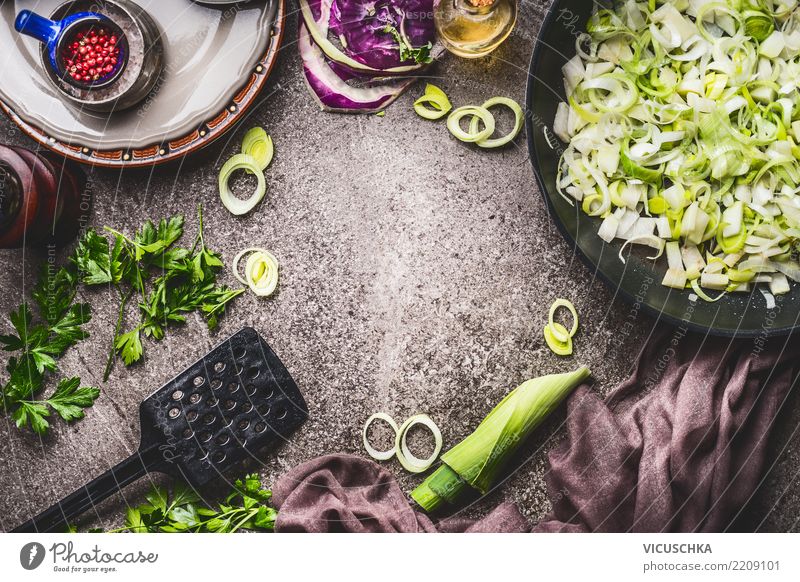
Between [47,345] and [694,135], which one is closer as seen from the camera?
[694,135]

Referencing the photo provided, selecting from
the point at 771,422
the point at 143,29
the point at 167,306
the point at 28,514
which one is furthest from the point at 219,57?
the point at 771,422

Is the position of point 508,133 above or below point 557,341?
above

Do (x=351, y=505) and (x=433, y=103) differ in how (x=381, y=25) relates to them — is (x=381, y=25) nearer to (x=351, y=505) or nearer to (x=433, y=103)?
(x=433, y=103)

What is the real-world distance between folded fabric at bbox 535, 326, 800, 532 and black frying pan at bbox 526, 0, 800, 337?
0.21ft

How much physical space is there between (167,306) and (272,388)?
23cm

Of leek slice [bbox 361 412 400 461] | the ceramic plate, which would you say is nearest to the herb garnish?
leek slice [bbox 361 412 400 461]

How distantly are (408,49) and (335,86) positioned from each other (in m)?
0.14

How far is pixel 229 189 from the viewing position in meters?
1.06

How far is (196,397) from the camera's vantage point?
1.02 metres

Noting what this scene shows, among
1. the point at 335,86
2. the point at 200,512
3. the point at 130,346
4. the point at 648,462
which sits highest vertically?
the point at 335,86

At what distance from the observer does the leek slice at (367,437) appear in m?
1.04

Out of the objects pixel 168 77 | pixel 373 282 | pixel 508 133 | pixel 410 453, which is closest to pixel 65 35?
pixel 168 77

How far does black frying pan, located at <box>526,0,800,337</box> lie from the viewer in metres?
0.91
